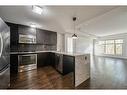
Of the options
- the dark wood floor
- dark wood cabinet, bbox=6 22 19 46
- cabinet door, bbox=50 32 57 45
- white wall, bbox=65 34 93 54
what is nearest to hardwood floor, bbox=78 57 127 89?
the dark wood floor

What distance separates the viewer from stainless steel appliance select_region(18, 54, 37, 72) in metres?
3.51

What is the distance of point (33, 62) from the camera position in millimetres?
3947

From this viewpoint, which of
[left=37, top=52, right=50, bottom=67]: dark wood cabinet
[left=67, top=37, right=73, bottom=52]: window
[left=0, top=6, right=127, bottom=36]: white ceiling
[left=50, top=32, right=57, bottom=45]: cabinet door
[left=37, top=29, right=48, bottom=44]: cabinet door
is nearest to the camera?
[left=0, top=6, right=127, bottom=36]: white ceiling

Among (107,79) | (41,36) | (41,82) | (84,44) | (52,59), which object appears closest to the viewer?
(41,82)

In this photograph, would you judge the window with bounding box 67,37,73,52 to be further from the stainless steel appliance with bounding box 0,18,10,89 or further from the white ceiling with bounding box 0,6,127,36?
the stainless steel appliance with bounding box 0,18,10,89

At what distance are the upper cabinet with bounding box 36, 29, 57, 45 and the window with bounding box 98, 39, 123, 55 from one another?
6430mm

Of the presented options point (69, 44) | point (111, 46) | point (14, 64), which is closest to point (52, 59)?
point (14, 64)

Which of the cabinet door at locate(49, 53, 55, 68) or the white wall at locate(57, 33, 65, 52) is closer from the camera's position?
the cabinet door at locate(49, 53, 55, 68)

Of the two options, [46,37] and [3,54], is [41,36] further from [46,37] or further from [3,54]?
[3,54]

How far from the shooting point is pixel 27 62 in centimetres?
374

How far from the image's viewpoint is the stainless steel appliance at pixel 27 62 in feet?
11.5

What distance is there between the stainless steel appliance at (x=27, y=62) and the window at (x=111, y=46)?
25.8 ft

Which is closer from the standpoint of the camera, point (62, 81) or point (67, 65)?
point (62, 81)

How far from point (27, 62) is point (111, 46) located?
8.32m
